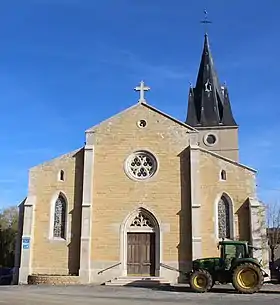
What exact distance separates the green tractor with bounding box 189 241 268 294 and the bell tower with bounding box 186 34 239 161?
929 inches

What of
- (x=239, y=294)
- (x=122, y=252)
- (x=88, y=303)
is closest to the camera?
(x=88, y=303)

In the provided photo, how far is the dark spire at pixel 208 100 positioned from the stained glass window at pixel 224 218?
19.0m

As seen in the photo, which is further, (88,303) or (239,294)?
(239,294)

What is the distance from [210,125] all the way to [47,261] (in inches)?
933

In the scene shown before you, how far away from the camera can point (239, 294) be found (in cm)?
1742

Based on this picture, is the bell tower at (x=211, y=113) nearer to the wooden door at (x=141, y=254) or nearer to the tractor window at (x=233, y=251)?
the wooden door at (x=141, y=254)

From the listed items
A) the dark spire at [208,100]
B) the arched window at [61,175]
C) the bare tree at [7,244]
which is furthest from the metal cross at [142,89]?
the bare tree at [7,244]

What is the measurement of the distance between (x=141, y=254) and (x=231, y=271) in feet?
23.6

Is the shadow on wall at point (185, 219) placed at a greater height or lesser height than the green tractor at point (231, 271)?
greater

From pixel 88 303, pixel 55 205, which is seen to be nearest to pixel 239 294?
pixel 88 303

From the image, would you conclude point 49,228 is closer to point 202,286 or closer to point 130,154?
point 130,154

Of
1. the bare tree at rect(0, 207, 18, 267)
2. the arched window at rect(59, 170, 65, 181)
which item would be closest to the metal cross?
the arched window at rect(59, 170, 65, 181)

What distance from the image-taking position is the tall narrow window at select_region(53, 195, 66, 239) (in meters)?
24.8

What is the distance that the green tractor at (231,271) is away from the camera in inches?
699
